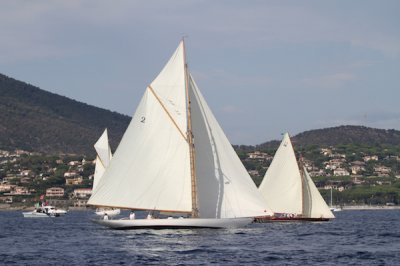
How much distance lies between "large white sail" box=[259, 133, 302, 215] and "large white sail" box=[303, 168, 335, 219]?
230 centimetres

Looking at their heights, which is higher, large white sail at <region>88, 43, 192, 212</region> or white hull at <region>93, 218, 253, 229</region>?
large white sail at <region>88, 43, 192, 212</region>

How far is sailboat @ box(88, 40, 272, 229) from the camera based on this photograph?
8031cm

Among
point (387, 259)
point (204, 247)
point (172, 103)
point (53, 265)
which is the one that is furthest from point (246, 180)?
point (53, 265)

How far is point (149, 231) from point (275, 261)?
23801 mm

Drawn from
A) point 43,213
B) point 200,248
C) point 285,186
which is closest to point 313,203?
point 285,186

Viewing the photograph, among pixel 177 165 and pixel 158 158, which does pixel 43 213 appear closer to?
pixel 158 158

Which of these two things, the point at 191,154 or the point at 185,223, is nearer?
the point at 185,223

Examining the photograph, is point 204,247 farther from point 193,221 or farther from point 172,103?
point 172,103

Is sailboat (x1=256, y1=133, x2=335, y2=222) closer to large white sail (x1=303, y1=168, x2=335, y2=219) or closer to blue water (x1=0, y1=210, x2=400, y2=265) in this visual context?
large white sail (x1=303, y1=168, x2=335, y2=219)

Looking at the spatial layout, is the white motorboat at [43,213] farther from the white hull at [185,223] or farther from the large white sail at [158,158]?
the large white sail at [158,158]

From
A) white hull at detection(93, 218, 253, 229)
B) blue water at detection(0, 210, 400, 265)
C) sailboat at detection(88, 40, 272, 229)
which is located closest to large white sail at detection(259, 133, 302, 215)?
blue water at detection(0, 210, 400, 265)

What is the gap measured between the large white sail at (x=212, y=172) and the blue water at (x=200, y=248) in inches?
96.0

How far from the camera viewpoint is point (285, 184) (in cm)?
11238

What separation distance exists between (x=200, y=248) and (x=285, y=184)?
48.8 metres
